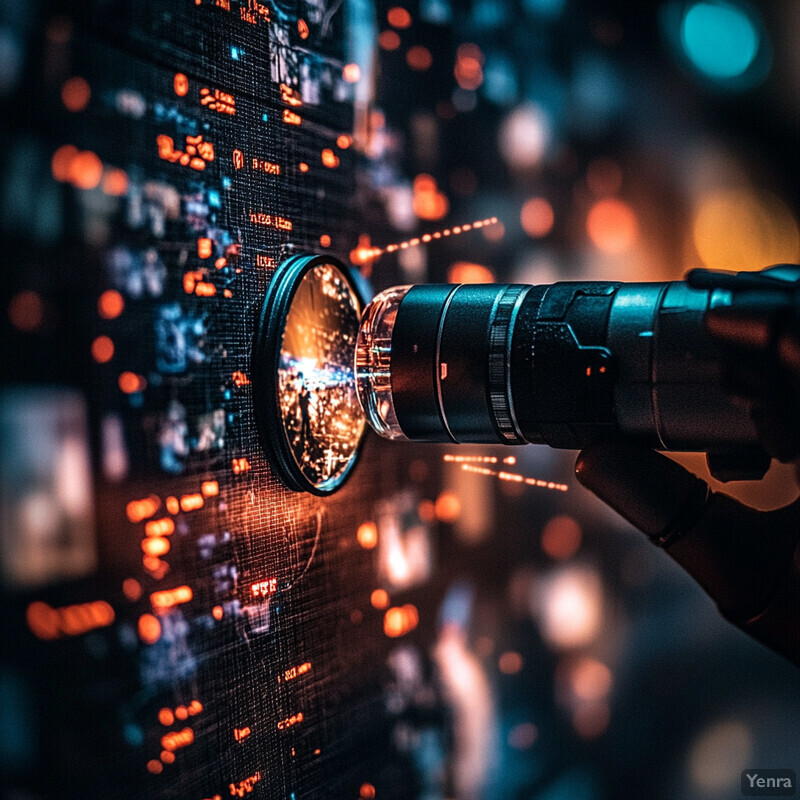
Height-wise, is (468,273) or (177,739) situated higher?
(468,273)

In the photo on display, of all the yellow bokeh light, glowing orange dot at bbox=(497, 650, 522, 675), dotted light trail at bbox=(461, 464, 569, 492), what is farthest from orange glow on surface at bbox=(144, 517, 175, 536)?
the yellow bokeh light

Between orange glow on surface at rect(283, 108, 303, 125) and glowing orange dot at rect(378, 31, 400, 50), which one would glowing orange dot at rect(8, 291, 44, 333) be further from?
glowing orange dot at rect(378, 31, 400, 50)

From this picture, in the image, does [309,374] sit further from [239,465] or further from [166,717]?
[166,717]

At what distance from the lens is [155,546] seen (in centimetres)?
40

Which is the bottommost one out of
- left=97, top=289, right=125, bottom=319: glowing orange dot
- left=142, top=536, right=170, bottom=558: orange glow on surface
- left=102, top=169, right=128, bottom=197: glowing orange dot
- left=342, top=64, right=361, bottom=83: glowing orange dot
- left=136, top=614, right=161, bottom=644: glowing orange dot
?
left=136, top=614, right=161, bottom=644: glowing orange dot

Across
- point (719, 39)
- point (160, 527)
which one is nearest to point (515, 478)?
point (160, 527)

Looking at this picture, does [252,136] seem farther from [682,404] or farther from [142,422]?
[682,404]

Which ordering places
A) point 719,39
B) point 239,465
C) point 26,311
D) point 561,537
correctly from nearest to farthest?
point 26,311 < point 239,465 < point 561,537 < point 719,39

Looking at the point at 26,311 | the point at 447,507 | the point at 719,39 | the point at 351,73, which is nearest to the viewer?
the point at 26,311

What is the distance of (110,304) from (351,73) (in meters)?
0.29

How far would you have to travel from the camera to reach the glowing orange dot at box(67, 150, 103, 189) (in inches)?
14.0

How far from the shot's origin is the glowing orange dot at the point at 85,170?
35cm

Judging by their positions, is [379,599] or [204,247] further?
[379,599]

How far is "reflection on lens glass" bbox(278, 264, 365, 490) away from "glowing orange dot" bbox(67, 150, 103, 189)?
139 millimetres
